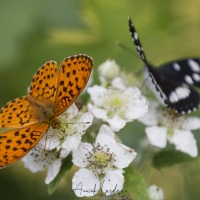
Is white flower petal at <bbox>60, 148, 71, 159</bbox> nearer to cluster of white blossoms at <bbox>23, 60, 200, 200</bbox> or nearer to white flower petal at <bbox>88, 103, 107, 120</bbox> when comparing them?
cluster of white blossoms at <bbox>23, 60, 200, 200</bbox>

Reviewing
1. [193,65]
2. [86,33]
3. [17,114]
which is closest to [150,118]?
[193,65]

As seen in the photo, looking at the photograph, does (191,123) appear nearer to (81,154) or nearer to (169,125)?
(169,125)

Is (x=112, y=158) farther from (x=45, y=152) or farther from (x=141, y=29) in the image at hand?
(x=141, y=29)

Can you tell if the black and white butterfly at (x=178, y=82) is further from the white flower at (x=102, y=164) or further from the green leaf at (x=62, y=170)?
the green leaf at (x=62, y=170)

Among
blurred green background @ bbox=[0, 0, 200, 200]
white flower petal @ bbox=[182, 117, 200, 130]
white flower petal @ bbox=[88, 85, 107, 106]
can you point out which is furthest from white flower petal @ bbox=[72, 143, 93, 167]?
blurred green background @ bbox=[0, 0, 200, 200]

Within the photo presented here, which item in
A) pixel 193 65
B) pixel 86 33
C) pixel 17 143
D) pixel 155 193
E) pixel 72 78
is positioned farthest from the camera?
pixel 86 33

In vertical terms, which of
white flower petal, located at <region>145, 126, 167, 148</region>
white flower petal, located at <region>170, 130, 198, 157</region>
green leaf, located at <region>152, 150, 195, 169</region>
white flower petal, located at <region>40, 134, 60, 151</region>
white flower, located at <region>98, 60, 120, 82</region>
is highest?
white flower, located at <region>98, 60, 120, 82</region>
